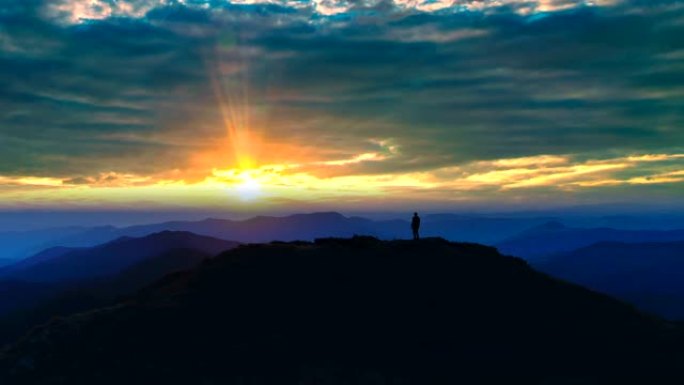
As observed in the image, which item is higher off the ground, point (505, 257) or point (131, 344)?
point (505, 257)

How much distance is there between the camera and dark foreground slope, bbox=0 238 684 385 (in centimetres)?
4153

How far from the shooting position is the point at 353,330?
48.2 m

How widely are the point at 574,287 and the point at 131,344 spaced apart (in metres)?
44.3

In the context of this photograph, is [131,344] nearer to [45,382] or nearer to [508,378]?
[45,382]

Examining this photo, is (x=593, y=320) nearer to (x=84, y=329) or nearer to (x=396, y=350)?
(x=396, y=350)

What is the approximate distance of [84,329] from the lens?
146 ft

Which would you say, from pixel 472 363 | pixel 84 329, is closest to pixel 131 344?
pixel 84 329

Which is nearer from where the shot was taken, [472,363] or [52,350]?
[52,350]

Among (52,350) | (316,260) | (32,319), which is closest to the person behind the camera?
(52,350)

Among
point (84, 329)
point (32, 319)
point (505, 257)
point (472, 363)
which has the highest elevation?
point (505, 257)

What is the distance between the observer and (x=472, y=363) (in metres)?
44.5

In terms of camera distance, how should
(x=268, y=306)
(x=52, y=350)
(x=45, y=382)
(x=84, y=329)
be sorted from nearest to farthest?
(x=45, y=382) < (x=52, y=350) < (x=84, y=329) < (x=268, y=306)

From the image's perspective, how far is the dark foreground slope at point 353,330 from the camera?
41531 millimetres

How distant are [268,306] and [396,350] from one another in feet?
41.8
